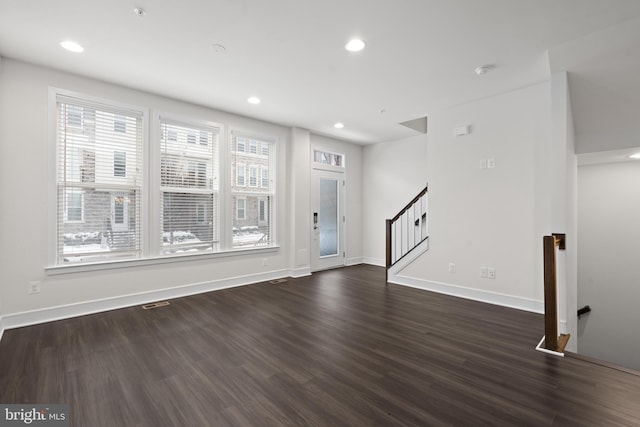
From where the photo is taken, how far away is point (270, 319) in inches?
128

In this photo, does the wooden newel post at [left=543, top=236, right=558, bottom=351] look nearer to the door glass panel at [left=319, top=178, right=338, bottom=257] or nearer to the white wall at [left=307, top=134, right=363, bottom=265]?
the door glass panel at [left=319, top=178, right=338, bottom=257]

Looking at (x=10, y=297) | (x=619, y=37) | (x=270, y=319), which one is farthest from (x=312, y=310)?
(x=619, y=37)

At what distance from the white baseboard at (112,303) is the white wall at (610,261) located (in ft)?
19.3

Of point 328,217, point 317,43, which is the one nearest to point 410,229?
point 328,217

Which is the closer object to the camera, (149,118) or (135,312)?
(135,312)

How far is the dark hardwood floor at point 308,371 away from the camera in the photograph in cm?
173

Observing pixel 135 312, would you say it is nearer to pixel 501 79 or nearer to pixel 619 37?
pixel 501 79

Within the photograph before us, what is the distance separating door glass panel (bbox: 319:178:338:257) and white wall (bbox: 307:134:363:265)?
0.32 m

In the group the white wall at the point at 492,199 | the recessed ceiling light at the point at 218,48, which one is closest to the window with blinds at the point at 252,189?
the recessed ceiling light at the point at 218,48

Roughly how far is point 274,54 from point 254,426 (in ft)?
10.1

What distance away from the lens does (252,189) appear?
4961 millimetres

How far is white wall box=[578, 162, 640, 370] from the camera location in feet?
15.4

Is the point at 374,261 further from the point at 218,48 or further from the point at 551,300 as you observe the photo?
the point at 218,48

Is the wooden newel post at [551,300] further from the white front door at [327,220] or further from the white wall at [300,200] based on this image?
the white front door at [327,220]
